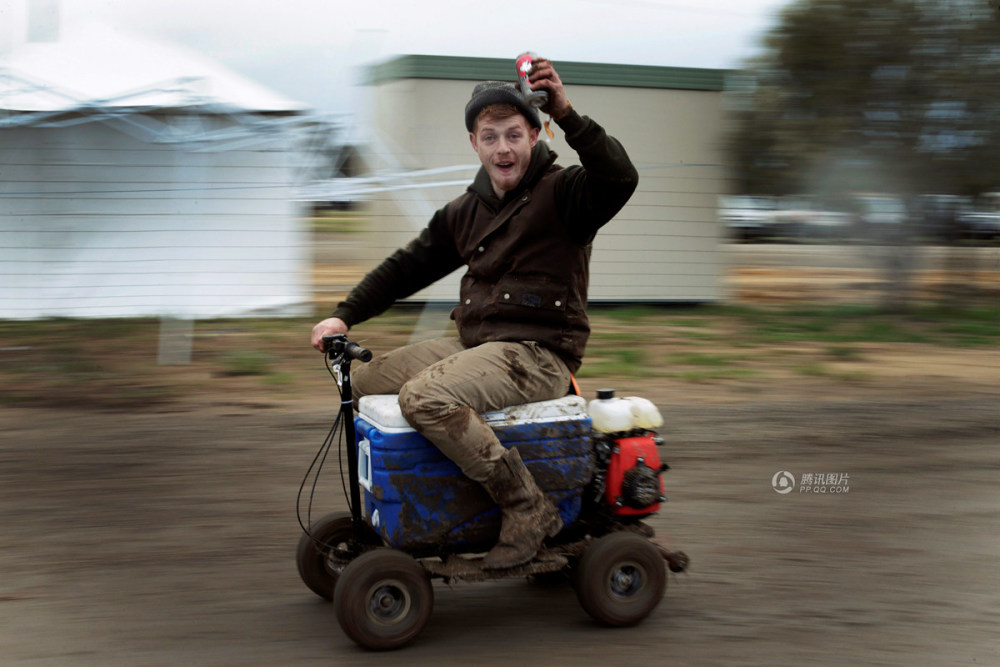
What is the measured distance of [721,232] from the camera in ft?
47.2

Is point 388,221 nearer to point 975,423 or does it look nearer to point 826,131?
point 826,131

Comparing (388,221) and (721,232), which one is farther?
(721,232)

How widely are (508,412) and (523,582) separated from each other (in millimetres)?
1037

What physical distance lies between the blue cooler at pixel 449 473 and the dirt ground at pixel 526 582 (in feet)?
1.40

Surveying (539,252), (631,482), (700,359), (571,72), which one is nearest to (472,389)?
(539,252)

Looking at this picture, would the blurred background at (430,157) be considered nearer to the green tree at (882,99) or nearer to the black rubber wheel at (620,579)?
the green tree at (882,99)

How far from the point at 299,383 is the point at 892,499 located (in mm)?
5068

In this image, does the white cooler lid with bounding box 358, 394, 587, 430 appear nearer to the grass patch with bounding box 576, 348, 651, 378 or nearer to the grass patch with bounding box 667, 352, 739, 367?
the grass patch with bounding box 576, 348, 651, 378

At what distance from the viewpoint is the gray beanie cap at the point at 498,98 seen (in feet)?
12.7

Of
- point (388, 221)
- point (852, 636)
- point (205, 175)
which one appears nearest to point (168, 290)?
point (205, 175)

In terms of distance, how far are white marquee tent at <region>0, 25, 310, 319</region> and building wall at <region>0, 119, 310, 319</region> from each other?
1 cm

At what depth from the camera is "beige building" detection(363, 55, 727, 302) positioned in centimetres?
1326

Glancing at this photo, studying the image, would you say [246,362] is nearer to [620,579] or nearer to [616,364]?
[616,364]

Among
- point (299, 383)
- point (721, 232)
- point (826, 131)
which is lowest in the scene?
point (299, 383)
